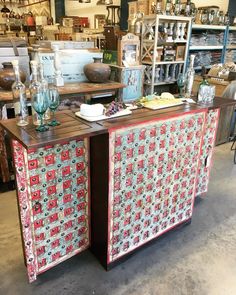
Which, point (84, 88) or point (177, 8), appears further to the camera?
point (177, 8)

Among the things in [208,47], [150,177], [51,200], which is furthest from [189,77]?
[208,47]

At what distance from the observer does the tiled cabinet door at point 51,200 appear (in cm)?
152

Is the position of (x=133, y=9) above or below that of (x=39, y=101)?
above

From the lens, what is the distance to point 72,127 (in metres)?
1.55

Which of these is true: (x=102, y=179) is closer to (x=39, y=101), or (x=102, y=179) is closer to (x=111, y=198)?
(x=111, y=198)

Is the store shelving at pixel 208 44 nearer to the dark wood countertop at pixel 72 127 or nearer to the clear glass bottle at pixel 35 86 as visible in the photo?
the dark wood countertop at pixel 72 127

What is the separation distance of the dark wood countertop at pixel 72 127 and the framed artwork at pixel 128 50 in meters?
2.09

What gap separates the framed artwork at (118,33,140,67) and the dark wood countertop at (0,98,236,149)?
2.09 m

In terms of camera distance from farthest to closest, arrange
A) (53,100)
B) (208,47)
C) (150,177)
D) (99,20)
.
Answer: (99,20)
(208,47)
(150,177)
(53,100)

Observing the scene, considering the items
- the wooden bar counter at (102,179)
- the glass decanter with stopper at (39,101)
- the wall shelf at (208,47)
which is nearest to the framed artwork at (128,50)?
the wall shelf at (208,47)

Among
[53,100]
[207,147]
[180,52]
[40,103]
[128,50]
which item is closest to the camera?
[40,103]

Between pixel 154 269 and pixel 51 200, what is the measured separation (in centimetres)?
88

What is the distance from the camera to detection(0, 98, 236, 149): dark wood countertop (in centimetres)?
137

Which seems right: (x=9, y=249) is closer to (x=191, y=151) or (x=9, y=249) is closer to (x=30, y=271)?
(x=30, y=271)
